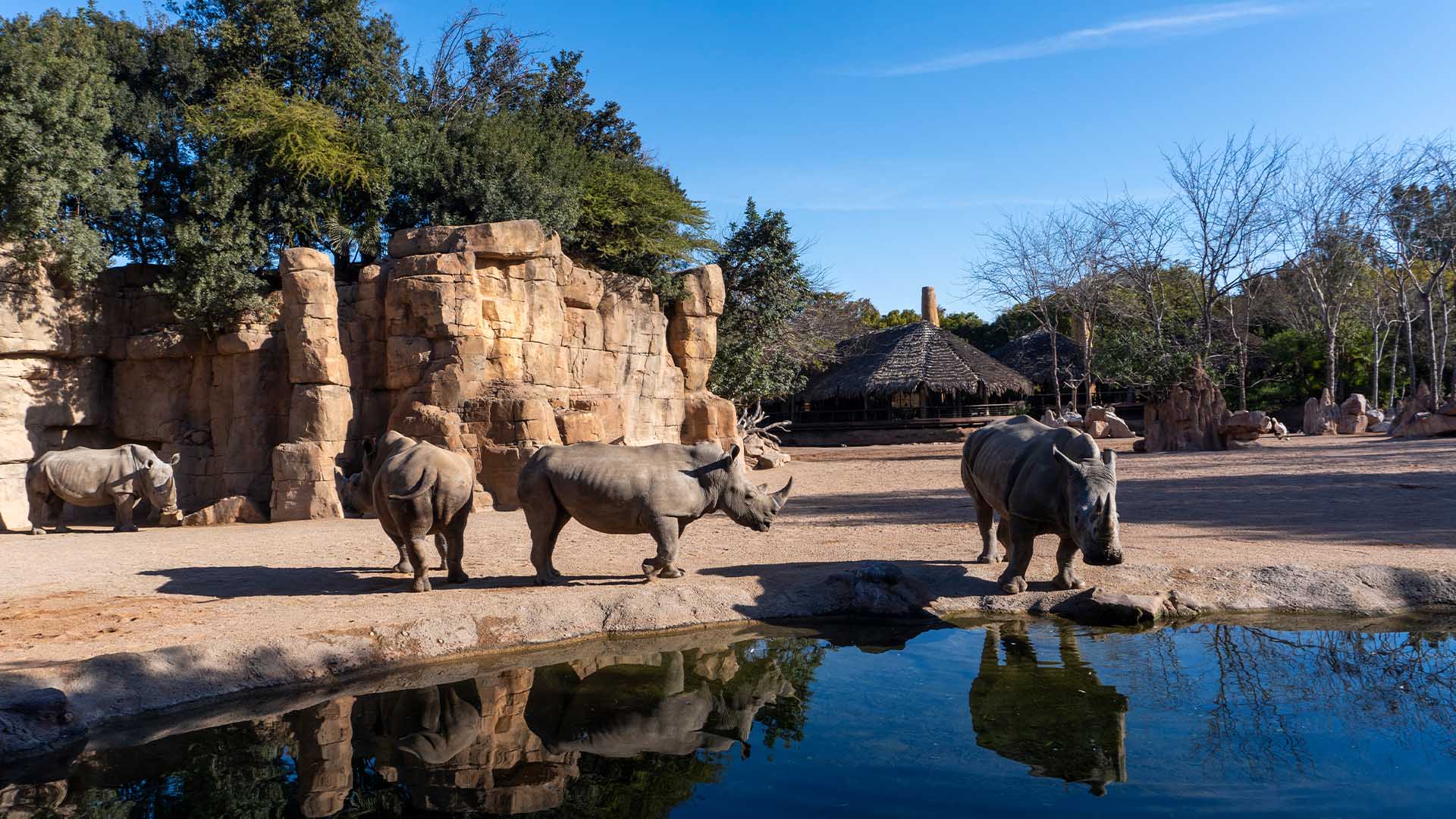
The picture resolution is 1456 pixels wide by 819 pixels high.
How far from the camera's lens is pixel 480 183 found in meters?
17.6

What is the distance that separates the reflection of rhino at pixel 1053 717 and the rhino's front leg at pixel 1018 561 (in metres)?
1.10

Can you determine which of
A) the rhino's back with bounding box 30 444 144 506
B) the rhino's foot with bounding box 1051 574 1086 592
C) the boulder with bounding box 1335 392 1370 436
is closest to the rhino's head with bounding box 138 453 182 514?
the rhino's back with bounding box 30 444 144 506

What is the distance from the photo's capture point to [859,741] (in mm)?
4605

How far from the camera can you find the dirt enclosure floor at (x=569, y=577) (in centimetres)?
575

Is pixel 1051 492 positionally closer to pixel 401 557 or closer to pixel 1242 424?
pixel 401 557

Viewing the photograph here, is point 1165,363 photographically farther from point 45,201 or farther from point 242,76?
point 45,201

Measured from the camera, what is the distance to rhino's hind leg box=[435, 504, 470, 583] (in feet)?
25.8

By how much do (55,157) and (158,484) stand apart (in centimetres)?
579

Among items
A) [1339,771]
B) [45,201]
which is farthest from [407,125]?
[1339,771]

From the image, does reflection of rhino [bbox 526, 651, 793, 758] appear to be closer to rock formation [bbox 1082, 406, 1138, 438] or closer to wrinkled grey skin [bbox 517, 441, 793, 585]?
wrinkled grey skin [bbox 517, 441, 793, 585]

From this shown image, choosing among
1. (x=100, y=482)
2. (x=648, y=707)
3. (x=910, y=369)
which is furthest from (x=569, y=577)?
(x=910, y=369)

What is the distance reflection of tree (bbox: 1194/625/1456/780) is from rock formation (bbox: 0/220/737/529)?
32.6 ft

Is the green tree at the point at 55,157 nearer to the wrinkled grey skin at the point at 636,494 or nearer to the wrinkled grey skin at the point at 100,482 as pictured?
the wrinkled grey skin at the point at 100,482

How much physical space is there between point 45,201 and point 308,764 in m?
13.9
